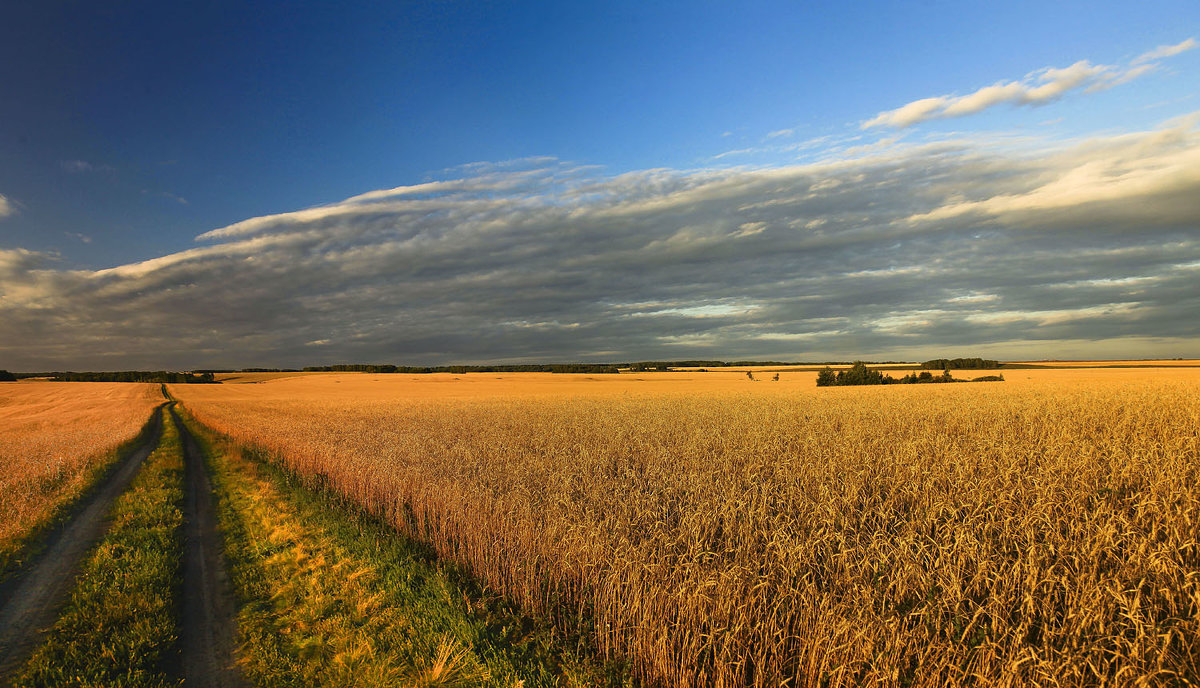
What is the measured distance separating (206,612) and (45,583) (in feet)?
11.4

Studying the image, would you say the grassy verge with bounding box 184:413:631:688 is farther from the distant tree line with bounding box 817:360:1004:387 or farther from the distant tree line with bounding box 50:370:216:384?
the distant tree line with bounding box 50:370:216:384

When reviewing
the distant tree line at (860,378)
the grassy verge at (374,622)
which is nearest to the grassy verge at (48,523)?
the grassy verge at (374,622)

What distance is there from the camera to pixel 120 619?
6750mm

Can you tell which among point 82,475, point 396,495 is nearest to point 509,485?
point 396,495

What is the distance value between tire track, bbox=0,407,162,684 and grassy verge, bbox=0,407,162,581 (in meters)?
0.13

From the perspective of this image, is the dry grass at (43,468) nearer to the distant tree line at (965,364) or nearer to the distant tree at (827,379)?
the distant tree at (827,379)

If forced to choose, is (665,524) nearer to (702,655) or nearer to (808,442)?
(702,655)

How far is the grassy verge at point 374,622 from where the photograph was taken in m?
5.43

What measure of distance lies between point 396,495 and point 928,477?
10162mm

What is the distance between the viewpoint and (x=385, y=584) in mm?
7488

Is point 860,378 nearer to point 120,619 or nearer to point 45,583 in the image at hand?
point 120,619

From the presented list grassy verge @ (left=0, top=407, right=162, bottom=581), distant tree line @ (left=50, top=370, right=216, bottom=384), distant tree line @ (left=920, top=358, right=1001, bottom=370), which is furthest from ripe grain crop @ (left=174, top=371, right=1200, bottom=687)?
distant tree line @ (left=50, top=370, right=216, bottom=384)

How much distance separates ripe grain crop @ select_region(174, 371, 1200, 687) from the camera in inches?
160

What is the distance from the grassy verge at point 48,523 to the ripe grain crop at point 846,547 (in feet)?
17.6
